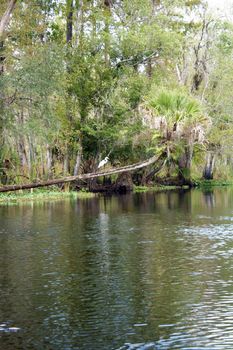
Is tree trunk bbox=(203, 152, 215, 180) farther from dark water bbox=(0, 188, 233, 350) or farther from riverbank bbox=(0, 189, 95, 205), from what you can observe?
dark water bbox=(0, 188, 233, 350)

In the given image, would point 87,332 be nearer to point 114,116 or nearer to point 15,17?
point 15,17

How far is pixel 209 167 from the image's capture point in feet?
233

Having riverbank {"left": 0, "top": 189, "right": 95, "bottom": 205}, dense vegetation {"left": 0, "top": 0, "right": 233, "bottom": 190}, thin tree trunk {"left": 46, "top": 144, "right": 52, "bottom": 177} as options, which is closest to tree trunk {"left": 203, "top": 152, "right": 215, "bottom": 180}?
dense vegetation {"left": 0, "top": 0, "right": 233, "bottom": 190}

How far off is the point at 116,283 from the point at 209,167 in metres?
55.7

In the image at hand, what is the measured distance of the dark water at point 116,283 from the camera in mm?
11828

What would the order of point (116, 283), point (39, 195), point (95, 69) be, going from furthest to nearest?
1. point (95, 69)
2. point (39, 195)
3. point (116, 283)

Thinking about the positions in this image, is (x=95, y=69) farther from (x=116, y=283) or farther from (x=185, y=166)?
(x=116, y=283)

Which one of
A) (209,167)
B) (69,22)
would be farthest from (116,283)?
(209,167)

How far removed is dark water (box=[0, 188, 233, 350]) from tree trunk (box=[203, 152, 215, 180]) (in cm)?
4053

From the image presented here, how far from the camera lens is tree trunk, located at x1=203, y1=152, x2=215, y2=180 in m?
70.4

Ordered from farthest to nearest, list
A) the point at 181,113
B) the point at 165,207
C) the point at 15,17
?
1. the point at 15,17
2. the point at 165,207
3. the point at 181,113

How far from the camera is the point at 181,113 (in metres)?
21.2

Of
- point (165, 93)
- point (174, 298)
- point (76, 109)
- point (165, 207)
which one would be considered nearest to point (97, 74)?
point (76, 109)

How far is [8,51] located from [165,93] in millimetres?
18768
